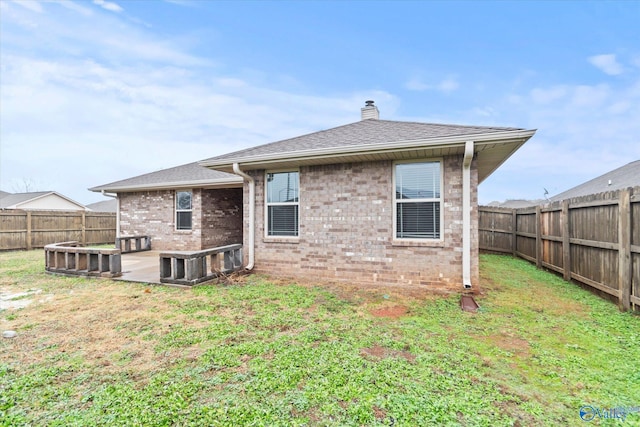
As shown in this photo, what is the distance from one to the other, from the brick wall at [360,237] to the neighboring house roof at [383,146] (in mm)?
397

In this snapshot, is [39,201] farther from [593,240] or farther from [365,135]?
[593,240]

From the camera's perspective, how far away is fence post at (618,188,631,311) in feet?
14.5

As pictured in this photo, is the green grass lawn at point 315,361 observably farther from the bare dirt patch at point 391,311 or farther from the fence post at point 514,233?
the fence post at point 514,233

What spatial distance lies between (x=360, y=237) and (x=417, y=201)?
1.38 meters

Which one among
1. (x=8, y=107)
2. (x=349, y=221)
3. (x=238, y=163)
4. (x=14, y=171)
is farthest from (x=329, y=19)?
(x=14, y=171)

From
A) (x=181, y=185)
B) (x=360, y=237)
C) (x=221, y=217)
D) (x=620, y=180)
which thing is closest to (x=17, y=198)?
(x=181, y=185)

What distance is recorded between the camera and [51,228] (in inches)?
543

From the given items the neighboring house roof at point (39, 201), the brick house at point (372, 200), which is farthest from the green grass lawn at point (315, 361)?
the neighboring house roof at point (39, 201)

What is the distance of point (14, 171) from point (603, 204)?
56.8 m

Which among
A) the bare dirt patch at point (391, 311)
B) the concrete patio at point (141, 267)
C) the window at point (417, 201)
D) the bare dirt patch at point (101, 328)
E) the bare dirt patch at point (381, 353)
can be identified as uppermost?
the window at point (417, 201)

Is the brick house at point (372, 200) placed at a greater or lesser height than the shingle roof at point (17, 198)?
lesser

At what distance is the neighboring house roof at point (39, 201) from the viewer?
2419cm

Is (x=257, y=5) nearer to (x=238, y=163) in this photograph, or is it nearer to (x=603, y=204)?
(x=238, y=163)

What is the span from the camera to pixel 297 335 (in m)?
3.51
